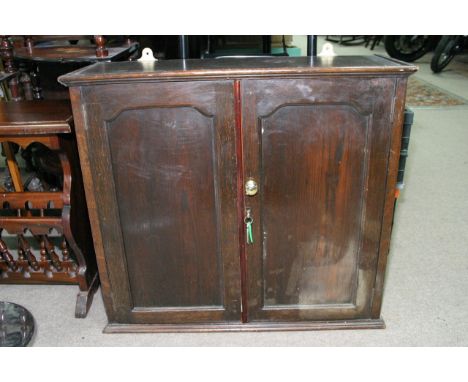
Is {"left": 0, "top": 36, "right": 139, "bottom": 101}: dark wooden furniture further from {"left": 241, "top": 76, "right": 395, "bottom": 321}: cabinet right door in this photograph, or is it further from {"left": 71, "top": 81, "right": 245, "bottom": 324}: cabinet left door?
{"left": 241, "top": 76, "right": 395, "bottom": 321}: cabinet right door

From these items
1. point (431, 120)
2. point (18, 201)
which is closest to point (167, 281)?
point (18, 201)

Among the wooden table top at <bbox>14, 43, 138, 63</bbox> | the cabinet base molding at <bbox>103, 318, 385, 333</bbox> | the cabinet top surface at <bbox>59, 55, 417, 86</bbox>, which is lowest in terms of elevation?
the cabinet base molding at <bbox>103, 318, 385, 333</bbox>

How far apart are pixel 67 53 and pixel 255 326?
1.93 metres

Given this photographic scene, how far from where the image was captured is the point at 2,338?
4.50 feet

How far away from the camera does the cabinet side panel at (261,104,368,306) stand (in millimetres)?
1312

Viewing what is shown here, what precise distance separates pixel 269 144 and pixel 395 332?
88 centimetres

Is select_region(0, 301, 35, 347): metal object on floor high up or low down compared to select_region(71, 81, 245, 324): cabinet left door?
down

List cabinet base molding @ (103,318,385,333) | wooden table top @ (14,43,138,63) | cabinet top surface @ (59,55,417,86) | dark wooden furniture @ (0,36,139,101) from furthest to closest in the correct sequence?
1. dark wooden furniture @ (0,36,139,101)
2. wooden table top @ (14,43,138,63)
3. cabinet base molding @ (103,318,385,333)
4. cabinet top surface @ (59,55,417,86)

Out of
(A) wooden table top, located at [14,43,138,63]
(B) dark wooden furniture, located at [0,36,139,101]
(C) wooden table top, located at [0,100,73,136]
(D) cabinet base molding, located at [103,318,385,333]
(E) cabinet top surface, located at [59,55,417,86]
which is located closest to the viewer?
(E) cabinet top surface, located at [59,55,417,86]

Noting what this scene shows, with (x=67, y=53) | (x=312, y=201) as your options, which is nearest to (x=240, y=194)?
(x=312, y=201)

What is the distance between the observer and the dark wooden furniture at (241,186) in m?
1.26

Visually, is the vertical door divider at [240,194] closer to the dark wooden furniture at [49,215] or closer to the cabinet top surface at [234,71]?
the cabinet top surface at [234,71]

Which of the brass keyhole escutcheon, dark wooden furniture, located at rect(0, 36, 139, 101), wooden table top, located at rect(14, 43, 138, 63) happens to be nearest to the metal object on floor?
the brass keyhole escutcheon

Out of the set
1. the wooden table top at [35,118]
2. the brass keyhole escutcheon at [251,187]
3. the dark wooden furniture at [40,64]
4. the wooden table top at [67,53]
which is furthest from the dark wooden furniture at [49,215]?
the dark wooden furniture at [40,64]
